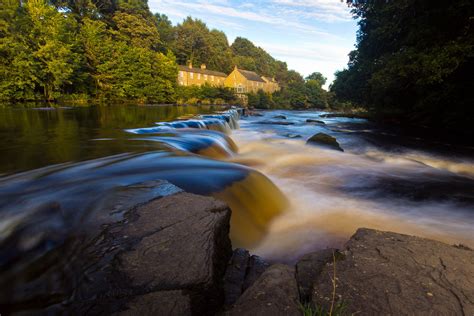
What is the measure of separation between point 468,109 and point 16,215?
15.0 meters

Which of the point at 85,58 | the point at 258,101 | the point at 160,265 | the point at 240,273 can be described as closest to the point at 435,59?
the point at 240,273

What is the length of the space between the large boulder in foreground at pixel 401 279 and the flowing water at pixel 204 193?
1.16 m

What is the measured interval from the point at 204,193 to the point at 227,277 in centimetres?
155

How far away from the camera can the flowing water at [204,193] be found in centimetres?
216

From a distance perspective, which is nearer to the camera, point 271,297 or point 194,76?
point 271,297

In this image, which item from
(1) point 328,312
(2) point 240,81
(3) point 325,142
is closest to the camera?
(1) point 328,312

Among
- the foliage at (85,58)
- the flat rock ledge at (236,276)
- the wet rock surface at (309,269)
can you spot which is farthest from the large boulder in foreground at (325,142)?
the foliage at (85,58)

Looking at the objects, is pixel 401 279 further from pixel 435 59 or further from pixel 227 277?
pixel 435 59

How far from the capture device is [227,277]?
2.19m

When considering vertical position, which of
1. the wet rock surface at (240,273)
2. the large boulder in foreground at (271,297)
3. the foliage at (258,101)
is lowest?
the wet rock surface at (240,273)

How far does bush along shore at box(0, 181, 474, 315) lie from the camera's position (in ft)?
5.04

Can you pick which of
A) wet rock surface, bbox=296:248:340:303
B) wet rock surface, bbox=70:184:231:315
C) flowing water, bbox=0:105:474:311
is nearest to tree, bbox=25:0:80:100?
flowing water, bbox=0:105:474:311

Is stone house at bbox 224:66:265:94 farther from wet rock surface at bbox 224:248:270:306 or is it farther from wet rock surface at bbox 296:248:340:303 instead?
wet rock surface at bbox 296:248:340:303

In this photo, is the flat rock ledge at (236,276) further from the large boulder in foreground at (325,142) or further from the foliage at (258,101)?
the foliage at (258,101)
